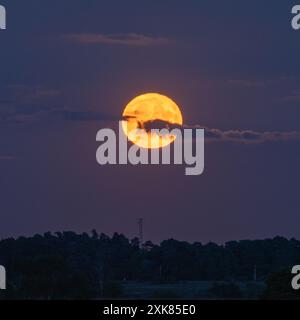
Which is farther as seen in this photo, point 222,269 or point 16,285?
point 222,269

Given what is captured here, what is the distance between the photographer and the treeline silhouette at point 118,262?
53.6 meters

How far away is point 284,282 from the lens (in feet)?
175

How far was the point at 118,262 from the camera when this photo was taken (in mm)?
58688

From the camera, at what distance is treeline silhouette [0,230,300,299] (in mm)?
53625

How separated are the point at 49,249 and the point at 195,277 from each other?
8.00m
